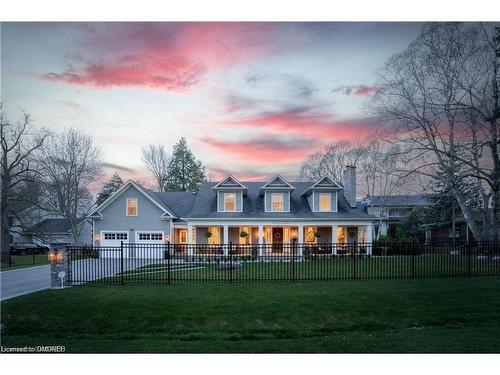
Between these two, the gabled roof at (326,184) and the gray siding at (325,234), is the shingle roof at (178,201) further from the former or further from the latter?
the gray siding at (325,234)

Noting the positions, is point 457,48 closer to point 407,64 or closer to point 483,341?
point 407,64

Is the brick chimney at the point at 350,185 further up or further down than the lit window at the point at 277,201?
further up

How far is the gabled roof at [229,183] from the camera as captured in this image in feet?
74.7

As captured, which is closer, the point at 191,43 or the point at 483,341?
the point at 483,341

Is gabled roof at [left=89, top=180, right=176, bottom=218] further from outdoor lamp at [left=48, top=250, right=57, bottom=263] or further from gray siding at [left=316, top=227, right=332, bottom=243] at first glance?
outdoor lamp at [left=48, top=250, right=57, bottom=263]

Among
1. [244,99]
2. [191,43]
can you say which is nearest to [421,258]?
[244,99]

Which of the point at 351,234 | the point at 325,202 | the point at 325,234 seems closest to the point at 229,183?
the point at 325,202

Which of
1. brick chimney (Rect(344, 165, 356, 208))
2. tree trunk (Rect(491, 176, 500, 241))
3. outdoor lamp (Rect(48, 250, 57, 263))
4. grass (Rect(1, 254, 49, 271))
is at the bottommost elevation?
grass (Rect(1, 254, 49, 271))

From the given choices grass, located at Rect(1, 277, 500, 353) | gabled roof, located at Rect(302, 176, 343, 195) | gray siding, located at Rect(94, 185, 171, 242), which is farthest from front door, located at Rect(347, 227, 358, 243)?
grass, located at Rect(1, 277, 500, 353)

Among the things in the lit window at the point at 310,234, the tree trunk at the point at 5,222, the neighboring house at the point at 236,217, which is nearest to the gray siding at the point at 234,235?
the neighboring house at the point at 236,217

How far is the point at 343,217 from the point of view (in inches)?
857

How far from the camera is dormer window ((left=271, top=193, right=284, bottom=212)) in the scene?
22992mm

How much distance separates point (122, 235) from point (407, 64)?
21.0 meters

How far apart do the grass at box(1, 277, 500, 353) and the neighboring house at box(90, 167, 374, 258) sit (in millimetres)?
11994
